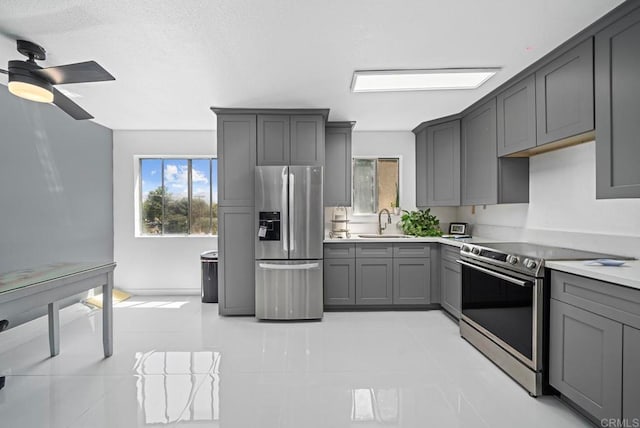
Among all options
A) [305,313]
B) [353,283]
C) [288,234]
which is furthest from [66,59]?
[353,283]

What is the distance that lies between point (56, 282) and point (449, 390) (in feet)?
9.74

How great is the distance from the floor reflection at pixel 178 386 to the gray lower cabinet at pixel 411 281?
2315 millimetres

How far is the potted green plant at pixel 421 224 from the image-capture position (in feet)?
14.7

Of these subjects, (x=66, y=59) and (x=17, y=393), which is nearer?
(x=17, y=393)

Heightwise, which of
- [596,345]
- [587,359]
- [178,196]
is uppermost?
[178,196]

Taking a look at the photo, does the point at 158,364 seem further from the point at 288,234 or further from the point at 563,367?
the point at 563,367

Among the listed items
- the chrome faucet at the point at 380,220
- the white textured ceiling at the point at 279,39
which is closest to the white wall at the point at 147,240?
the white textured ceiling at the point at 279,39

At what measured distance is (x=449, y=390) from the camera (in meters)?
2.32

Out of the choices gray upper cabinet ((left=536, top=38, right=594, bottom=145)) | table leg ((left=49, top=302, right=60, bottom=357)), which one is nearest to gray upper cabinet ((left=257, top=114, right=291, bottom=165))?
table leg ((left=49, top=302, right=60, bottom=357))

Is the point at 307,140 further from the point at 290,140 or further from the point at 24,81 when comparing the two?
the point at 24,81

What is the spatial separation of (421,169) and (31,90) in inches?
168

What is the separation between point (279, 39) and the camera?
2322mm

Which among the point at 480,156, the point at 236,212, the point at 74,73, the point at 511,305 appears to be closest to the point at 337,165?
the point at 236,212

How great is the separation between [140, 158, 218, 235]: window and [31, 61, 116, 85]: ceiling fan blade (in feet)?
9.60
